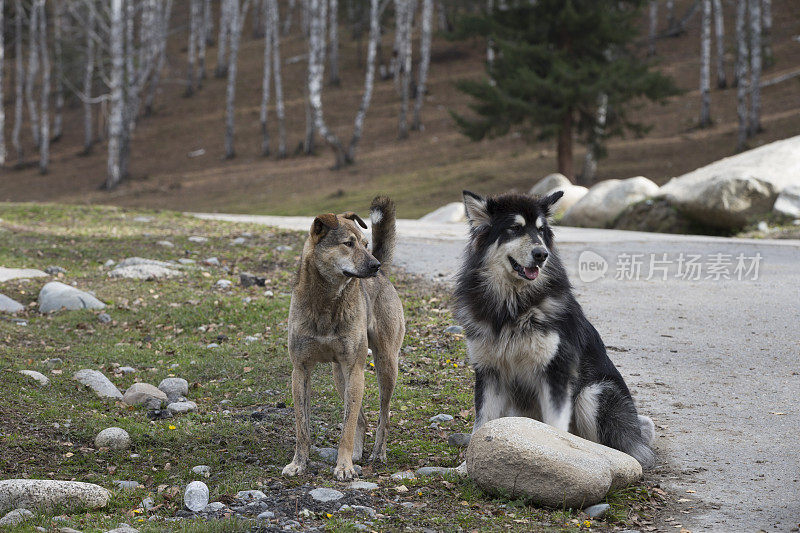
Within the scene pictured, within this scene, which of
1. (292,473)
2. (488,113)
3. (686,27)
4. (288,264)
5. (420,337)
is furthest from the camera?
(686,27)

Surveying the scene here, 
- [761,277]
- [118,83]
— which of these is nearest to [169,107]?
[118,83]

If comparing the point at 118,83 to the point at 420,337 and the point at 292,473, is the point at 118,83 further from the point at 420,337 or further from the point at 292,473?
the point at 292,473

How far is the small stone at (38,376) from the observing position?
8.09m

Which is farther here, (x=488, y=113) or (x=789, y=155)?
(x=488, y=113)

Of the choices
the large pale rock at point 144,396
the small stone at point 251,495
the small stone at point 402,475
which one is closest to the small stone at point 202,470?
the small stone at point 251,495

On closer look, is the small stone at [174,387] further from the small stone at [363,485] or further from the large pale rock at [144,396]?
the small stone at [363,485]

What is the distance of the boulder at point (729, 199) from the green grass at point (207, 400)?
1002cm

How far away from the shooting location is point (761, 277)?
1368 centimetres

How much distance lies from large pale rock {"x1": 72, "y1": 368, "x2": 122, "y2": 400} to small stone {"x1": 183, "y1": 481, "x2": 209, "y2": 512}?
289cm

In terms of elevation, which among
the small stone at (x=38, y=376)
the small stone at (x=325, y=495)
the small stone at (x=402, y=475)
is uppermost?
the small stone at (x=38, y=376)

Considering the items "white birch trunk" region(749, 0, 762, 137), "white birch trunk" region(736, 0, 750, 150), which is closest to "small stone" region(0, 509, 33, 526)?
"white birch trunk" region(736, 0, 750, 150)

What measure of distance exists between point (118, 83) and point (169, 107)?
23904 millimetres

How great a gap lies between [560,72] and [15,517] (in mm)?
24819

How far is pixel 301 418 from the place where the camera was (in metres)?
6.30
